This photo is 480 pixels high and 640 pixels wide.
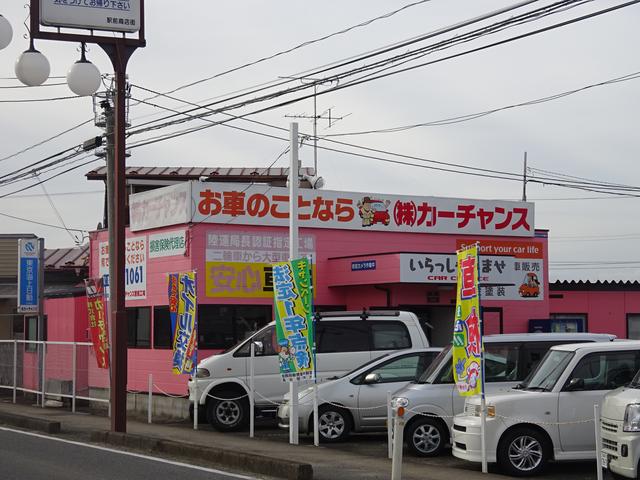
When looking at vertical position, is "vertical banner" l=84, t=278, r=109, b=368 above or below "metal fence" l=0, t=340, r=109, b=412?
above

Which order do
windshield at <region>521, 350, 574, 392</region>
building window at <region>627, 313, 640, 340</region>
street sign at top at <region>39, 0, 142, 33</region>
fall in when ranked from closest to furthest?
→ windshield at <region>521, 350, 574, 392</region>
street sign at top at <region>39, 0, 142, 33</region>
building window at <region>627, 313, 640, 340</region>

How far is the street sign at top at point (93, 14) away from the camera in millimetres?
17719

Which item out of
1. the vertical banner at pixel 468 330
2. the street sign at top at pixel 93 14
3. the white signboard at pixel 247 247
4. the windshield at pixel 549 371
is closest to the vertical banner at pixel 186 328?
the white signboard at pixel 247 247

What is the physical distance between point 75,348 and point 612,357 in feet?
47.4

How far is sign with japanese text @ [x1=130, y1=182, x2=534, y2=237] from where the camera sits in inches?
950

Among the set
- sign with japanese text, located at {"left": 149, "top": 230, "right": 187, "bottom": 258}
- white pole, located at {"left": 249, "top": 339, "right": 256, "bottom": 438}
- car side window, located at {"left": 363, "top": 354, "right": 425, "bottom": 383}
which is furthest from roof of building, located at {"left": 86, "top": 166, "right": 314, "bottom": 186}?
car side window, located at {"left": 363, "top": 354, "right": 425, "bottom": 383}

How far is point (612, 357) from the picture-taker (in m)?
13.7

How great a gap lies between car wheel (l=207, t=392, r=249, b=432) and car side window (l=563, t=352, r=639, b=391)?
830 centimetres

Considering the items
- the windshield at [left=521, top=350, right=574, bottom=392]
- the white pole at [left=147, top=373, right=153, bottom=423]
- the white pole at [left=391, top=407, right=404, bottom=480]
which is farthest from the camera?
the white pole at [left=147, top=373, right=153, bottom=423]

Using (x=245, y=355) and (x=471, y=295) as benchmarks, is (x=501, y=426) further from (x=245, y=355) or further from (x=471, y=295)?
(x=245, y=355)

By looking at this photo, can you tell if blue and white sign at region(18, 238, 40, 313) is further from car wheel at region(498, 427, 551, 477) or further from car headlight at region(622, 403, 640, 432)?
car headlight at region(622, 403, 640, 432)

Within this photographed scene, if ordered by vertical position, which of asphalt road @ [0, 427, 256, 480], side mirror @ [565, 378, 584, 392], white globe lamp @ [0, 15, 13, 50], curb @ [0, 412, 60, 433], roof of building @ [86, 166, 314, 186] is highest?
roof of building @ [86, 166, 314, 186]

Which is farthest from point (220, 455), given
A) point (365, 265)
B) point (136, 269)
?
point (136, 269)

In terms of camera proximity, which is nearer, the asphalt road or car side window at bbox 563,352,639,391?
the asphalt road
